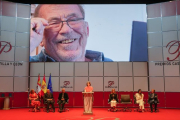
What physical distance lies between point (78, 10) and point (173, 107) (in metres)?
7.67

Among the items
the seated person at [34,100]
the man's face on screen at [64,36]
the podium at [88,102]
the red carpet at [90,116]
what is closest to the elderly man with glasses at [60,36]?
the man's face on screen at [64,36]

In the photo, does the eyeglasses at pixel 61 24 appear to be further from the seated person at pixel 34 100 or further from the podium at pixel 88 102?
the podium at pixel 88 102

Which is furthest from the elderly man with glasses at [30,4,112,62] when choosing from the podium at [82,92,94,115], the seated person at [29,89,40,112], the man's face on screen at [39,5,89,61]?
the podium at [82,92,94,115]

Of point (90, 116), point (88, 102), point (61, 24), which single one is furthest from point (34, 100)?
point (61, 24)

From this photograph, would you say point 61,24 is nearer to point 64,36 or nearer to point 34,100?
point 64,36

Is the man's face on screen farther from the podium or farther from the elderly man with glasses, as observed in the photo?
the podium

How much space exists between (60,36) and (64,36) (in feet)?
0.76

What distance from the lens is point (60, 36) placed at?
1188 cm

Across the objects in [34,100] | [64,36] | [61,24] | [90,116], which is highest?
[61,24]

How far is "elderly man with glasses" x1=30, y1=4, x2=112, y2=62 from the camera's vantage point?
38.8ft

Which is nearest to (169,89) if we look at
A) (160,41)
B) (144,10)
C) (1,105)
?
(160,41)

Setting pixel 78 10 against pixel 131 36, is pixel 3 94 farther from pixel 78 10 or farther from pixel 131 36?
pixel 131 36

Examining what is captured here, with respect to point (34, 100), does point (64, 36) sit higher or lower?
higher

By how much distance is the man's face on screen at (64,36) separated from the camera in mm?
11836
